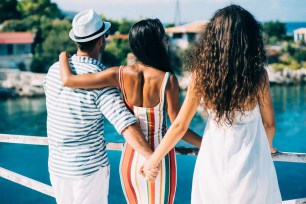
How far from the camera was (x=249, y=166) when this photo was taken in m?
1.18

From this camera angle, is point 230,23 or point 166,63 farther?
point 166,63

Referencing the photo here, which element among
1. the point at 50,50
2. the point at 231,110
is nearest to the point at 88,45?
the point at 231,110

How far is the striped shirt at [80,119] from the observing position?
4.44 ft

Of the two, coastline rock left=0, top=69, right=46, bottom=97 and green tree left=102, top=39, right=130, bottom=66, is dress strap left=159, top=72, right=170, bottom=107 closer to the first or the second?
coastline rock left=0, top=69, right=46, bottom=97

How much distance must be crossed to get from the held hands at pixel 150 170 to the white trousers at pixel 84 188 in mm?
194

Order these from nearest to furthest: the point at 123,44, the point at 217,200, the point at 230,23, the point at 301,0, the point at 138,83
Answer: the point at 230,23 < the point at 217,200 < the point at 138,83 < the point at 123,44 < the point at 301,0

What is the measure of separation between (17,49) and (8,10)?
5.92m

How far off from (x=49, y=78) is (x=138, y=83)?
364mm

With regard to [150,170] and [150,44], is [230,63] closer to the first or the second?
[150,44]

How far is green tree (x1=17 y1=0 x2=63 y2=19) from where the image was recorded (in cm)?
4288

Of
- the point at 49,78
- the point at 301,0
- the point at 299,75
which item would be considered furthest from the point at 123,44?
the point at 301,0

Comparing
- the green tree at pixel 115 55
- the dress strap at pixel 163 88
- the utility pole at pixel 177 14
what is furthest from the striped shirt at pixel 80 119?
the utility pole at pixel 177 14

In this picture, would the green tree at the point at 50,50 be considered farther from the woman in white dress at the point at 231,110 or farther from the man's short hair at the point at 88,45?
the woman in white dress at the point at 231,110

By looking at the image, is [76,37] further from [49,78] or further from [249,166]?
[249,166]
